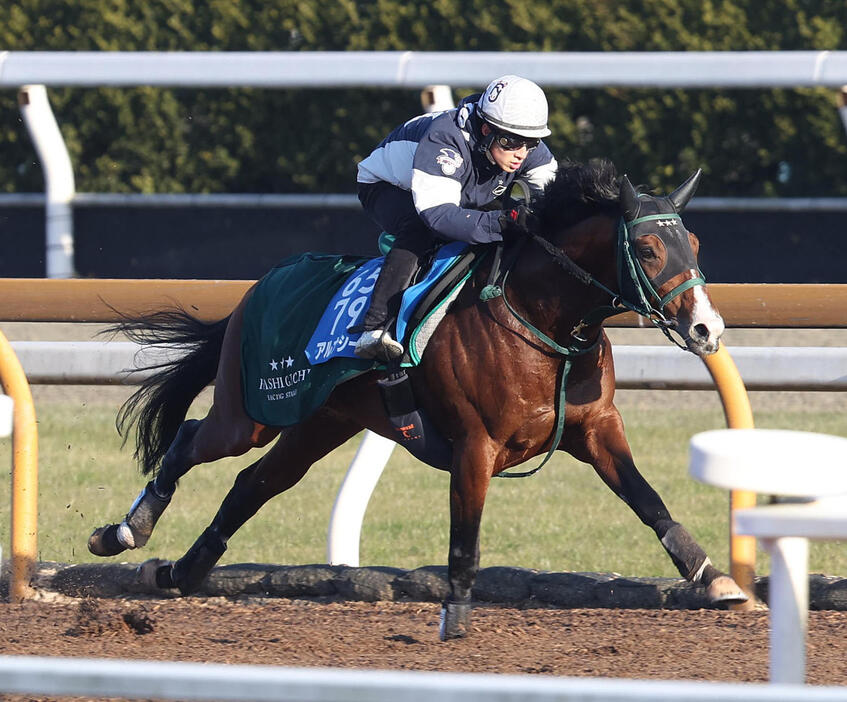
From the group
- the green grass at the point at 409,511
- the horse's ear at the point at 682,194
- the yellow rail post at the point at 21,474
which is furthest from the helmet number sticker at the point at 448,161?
the green grass at the point at 409,511

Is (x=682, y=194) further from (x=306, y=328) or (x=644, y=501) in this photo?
(x=306, y=328)

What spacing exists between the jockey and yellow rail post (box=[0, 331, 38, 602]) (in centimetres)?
103

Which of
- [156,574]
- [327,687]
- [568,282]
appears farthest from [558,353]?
[327,687]

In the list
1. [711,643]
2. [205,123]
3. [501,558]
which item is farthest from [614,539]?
[205,123]

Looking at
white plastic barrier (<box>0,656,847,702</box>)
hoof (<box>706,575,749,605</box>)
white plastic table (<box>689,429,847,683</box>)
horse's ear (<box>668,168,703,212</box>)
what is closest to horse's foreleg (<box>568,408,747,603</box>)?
hoof (<box>706,575,749,605</box>)

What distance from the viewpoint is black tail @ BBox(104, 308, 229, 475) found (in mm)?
4957

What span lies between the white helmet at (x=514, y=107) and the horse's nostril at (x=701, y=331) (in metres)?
0.81

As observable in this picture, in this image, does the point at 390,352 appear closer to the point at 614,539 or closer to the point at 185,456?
the point at 185,456

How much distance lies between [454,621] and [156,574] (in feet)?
3.59

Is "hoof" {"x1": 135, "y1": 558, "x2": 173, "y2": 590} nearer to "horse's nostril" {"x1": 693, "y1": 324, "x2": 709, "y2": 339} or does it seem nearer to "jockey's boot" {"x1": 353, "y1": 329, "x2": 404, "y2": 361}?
"jockey's boot" {"x1": 353, "y1": 329, "x2": 404, "y2": 361}

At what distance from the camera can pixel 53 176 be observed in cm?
572

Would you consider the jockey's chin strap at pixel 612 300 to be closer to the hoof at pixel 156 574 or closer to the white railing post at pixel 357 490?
the white railing post at pixel 357 490

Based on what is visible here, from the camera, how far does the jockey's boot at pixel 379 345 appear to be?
4.11m

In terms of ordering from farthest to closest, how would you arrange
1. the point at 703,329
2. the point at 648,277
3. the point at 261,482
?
the point at 261,482, the point at 648,277, the point at 703,329
